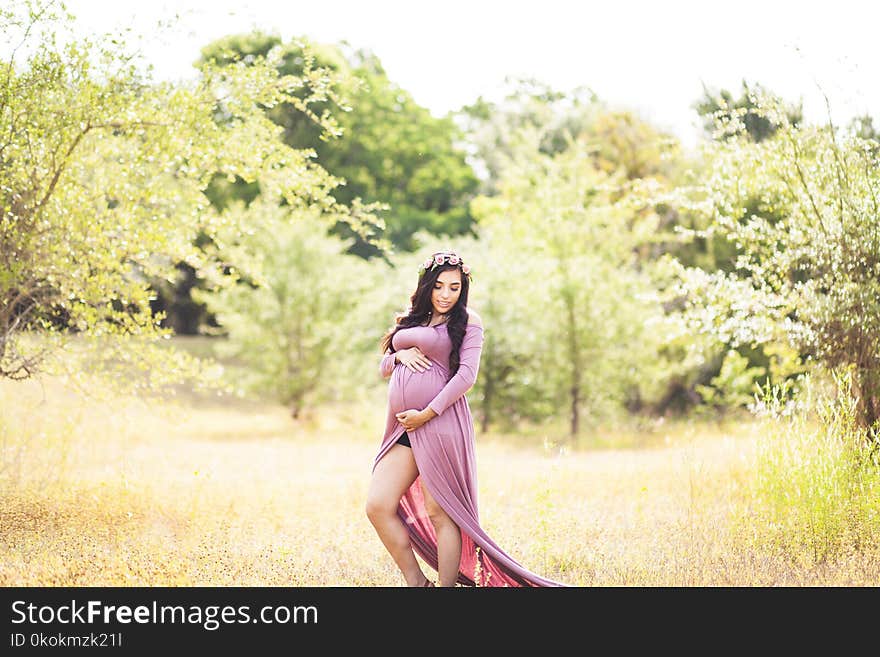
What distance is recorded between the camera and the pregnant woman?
4668 mm

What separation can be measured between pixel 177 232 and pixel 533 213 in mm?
10772

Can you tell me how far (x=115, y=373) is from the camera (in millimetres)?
7254

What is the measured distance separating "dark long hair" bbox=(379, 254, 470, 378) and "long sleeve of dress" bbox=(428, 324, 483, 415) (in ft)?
0.15

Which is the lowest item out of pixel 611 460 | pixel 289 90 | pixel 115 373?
pixel 611 460

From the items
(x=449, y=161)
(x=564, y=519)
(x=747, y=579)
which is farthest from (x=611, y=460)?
(x=449, y=161)

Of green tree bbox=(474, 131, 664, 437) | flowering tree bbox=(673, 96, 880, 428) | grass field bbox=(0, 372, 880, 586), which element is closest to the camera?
grass field bbox=(0, 372, 880, 586)

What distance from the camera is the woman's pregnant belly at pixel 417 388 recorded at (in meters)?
4.74

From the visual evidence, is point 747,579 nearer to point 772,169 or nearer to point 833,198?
point 833,198

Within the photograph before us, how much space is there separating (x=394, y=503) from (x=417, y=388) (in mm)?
643

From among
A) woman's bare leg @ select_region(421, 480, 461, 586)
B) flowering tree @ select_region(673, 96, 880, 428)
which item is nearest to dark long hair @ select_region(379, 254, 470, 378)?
woman's bare leg @ select_region(421, 480, 461, 586)

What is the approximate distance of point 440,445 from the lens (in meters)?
4.70

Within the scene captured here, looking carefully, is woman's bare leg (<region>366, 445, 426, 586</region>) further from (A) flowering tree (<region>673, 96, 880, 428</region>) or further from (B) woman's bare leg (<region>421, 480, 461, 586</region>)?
(A) flowering tree (<region>673, 96, 880, 428</region>)

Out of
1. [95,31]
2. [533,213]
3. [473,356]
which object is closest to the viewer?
[473,356]
